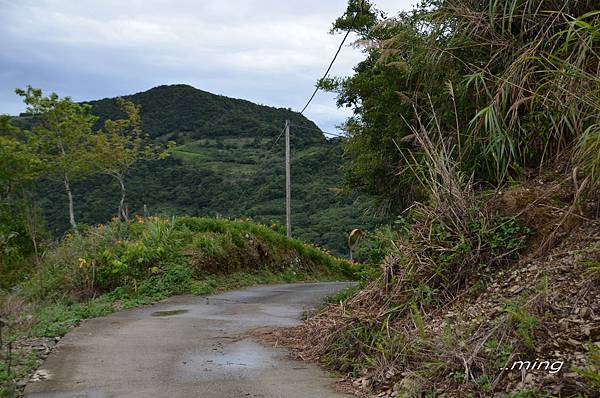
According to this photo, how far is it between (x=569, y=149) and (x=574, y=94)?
101 cm

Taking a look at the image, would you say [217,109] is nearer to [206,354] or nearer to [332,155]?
[332,155]

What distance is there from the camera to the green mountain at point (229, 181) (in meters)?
39.9

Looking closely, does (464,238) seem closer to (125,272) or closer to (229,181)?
(125,272)

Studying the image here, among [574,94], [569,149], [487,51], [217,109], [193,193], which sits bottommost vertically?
[193,193]

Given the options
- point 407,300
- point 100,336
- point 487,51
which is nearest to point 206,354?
point 100,336

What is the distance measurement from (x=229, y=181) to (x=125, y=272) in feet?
128

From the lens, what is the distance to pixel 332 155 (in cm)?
4366

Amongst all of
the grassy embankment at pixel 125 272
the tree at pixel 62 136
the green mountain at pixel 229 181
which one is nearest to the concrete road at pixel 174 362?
the grassy embankment at pixel 125 272

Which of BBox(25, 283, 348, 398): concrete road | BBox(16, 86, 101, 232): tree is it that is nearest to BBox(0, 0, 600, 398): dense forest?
BBox(25, 283, 348, 398): concrete road

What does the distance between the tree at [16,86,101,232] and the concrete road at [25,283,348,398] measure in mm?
25576

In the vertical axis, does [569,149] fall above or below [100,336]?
above

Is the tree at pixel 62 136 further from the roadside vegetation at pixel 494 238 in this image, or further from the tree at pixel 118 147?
the roadside vegetation at pixel 494 238

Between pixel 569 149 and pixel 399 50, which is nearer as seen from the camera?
pixel 569 149

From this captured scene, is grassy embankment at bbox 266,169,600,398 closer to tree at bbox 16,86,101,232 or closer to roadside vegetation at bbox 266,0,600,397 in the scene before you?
roadside vegetation at bbox 266,0,600,397
